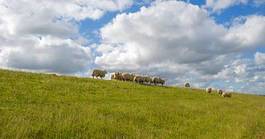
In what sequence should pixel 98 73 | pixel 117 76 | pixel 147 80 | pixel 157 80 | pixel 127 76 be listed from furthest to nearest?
pixel 157 80, pixel 147 80, pixel 98 73, pixel 127 76, pixel 117 76

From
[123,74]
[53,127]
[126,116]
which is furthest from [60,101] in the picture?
[123,74]

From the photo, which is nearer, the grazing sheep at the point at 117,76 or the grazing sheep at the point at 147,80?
the grazing sheep at the point at 117,76

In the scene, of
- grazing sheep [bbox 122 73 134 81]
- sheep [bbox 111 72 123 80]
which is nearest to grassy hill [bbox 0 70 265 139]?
sheep [bbox 111 72 123 80]

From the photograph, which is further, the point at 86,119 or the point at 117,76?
the point at 117,76

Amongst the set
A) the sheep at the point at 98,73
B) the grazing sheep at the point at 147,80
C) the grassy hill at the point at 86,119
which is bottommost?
the grassy hill at the point at 86,119

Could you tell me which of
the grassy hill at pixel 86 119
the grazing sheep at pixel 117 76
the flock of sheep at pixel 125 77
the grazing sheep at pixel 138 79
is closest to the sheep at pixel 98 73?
the flock of sheep at pixel 125 77

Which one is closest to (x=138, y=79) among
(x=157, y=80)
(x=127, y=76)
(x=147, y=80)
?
(x=127, y=76)

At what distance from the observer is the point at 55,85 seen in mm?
39062

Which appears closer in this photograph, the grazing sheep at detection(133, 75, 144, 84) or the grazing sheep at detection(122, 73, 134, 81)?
the grazing sheep at detection(133, 75, 144, 84)

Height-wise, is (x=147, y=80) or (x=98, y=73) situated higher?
(x=98, y=73)

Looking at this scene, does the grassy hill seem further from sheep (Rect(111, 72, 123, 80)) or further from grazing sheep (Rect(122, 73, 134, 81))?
grazing sheep (Rect(122, 73, 134, 81))

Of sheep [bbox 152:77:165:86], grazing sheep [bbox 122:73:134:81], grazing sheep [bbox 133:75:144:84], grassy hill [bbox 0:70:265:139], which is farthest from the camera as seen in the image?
sheep [bbox 152:77:165:86]

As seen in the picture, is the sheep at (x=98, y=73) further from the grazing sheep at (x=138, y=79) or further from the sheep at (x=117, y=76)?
the grazing sheep at (x=138, y=79)

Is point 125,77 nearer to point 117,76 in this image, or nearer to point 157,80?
point 117,76
